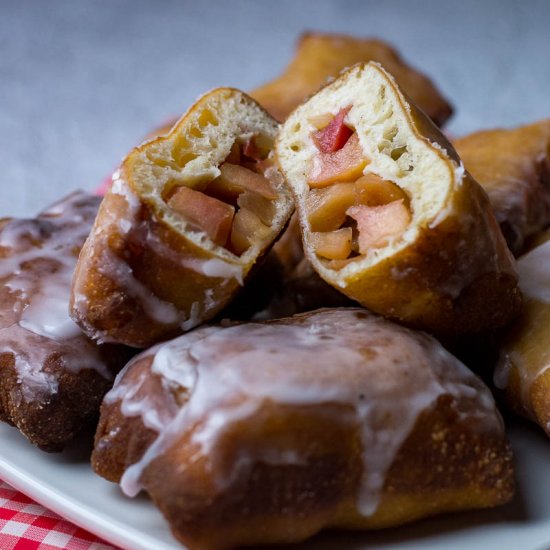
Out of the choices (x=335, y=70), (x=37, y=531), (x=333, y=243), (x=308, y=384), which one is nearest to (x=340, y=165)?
(x=333, y=243)

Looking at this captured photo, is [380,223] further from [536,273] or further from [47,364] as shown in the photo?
[47,364]

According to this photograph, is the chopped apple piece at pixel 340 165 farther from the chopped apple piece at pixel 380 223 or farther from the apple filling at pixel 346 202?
the chopped apple piece at pixel 380 223

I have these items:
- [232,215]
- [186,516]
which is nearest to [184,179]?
[232,215]

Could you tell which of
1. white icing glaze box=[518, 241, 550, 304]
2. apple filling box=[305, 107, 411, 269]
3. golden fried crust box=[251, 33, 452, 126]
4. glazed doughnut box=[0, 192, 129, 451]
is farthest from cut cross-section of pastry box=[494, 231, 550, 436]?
golden fried crust box=[251, 33, 452, 126]

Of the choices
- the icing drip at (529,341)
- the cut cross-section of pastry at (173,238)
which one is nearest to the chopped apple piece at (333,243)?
the cut cross-section of pastry at (173,238)

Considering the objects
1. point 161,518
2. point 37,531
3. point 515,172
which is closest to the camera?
point 161,518

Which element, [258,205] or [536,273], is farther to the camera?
[536,273]
